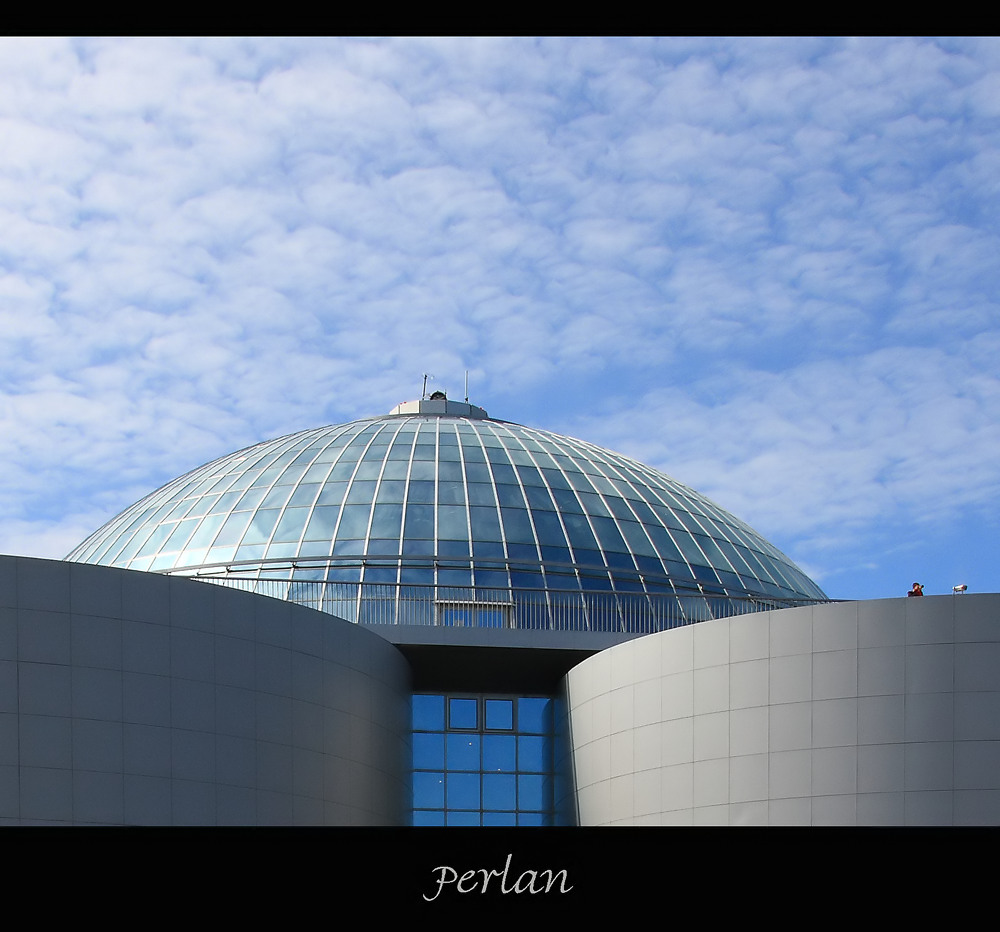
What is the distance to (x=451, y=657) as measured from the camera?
30828 mm

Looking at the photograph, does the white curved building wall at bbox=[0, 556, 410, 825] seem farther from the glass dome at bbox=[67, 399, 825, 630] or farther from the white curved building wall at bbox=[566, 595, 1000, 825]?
the glass dome at bbox=[67, 399, 825, 630]

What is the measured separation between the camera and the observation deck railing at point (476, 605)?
32844mm

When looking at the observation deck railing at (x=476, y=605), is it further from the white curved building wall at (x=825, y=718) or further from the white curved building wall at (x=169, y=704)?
the white curved building wall at (x=825, y=718)

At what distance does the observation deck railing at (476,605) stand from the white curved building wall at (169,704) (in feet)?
17.8

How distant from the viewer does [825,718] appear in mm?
24266

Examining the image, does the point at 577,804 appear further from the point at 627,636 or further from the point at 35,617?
the point at 35,617

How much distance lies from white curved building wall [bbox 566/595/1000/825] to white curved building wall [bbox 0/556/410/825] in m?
5.66

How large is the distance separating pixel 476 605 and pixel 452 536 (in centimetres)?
253

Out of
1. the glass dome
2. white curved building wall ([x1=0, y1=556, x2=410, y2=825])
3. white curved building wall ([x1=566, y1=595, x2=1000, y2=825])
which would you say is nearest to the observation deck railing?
the glass dome

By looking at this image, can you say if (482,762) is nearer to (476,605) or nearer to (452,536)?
(476,605)
